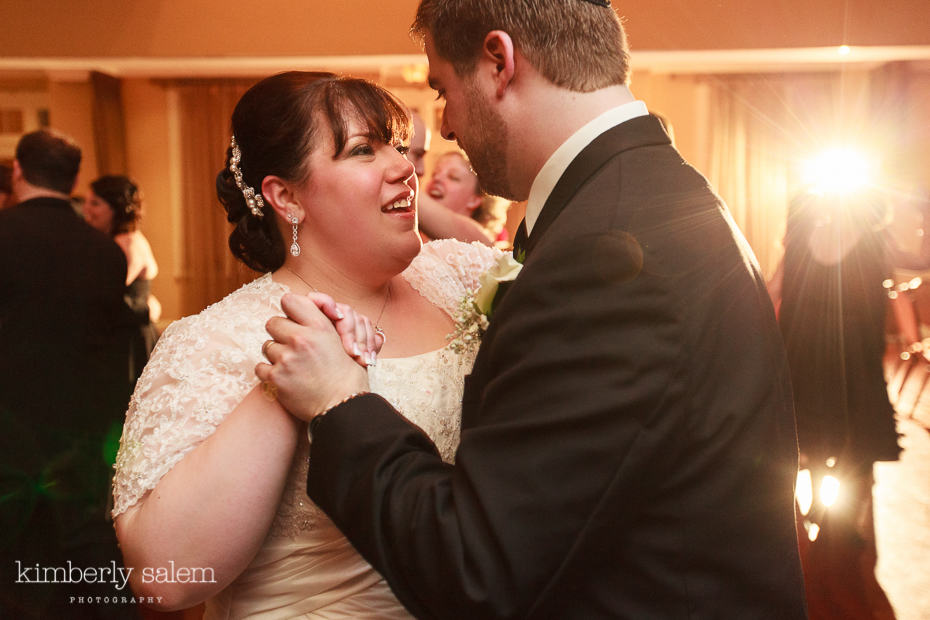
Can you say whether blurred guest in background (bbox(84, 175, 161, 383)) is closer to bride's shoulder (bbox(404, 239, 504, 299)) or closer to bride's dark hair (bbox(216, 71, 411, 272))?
bride's shoulder (bbox(404, 239, 504, 299))

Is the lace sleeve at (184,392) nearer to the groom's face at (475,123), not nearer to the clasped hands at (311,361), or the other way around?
the clasped hands at (311,361)

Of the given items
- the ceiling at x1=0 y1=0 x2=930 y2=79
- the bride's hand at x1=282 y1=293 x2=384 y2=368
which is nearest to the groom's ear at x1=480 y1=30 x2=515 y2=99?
the bride's hand at x1=282 y1=293 x2=384 y2=368

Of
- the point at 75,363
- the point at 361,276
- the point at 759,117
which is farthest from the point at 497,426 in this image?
the point at 759,117

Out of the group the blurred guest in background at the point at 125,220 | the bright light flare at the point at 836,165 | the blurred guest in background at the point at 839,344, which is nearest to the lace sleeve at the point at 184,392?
the blurred guest in background at the point at 839,344

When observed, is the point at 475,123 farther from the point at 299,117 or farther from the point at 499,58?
the point at 299,117

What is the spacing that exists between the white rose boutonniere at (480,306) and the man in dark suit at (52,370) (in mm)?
2041

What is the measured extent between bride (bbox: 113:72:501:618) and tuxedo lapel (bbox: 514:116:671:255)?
14.1 inches

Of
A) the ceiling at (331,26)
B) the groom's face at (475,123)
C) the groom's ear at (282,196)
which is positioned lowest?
the groom's ear at (282,196)

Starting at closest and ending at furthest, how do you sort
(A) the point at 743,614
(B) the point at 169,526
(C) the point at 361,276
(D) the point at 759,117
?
1. (A) the point at 743,614
2. (B) the point at 169,526
3. (C) the point at 361,276
4. (D) the point at 759,117

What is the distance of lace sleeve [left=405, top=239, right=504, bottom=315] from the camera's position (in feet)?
5.92

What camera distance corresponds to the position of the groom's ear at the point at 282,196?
1.58 metres

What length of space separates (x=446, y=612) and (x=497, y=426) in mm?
232

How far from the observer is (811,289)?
3332 mm

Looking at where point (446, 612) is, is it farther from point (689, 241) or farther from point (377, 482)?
point (689, 241)
